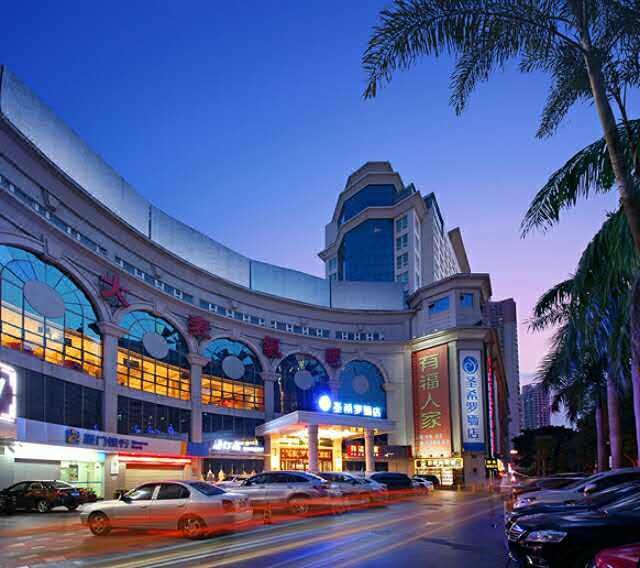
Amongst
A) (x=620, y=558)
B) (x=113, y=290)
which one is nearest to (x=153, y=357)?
(x=113, y=290)

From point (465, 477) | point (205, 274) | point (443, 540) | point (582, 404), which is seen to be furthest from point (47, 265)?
point (465, 477)

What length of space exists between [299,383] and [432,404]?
13.0 m

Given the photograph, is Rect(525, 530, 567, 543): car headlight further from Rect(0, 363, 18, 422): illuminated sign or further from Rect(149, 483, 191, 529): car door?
Rect(0, 363, 18, 422): illuminated sign

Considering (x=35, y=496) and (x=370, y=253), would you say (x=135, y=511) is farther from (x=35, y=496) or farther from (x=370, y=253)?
(x=370, y=253)

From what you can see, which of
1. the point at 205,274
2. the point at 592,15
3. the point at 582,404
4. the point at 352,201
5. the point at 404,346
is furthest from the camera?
the point at 352,201

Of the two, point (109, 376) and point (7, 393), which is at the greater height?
point (109, 376)

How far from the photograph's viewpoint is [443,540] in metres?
17.2

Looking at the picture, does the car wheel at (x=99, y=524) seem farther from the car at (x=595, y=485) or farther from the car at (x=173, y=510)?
the car at (x=595, y=485)

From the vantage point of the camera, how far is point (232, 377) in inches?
2402

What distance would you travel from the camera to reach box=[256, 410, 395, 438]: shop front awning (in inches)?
2095

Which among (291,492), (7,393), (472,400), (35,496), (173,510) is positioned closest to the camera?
(173,510)

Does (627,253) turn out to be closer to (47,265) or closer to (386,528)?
(386,528)

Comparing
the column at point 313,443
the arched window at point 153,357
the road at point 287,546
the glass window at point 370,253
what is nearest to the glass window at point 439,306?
the column at point 313,443

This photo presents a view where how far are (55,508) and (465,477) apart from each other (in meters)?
40.1
